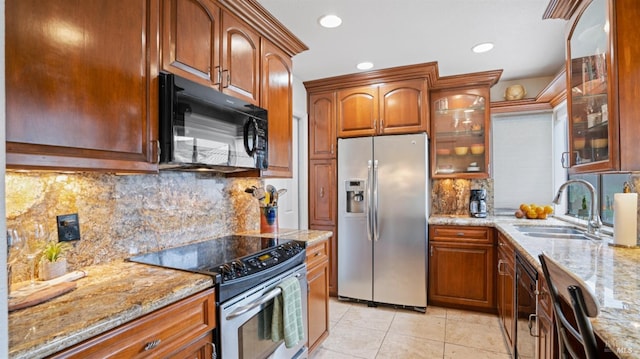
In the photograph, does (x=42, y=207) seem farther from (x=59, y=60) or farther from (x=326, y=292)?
(x=326, y=292)

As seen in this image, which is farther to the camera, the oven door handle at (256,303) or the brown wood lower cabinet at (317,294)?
the brown wood lower cabinet at (317,294)

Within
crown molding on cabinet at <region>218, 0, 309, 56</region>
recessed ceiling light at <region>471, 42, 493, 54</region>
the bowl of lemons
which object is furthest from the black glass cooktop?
the bowl of lemons

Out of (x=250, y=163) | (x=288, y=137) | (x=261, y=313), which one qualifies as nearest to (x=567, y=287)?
(x=261, y=313)

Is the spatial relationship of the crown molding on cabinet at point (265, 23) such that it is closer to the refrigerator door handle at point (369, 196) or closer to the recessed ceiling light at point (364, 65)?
Result: the recessed ceiling light at point (364, 65)

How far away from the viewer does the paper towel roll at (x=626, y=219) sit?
67.4 inches

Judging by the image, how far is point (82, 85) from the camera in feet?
3.68

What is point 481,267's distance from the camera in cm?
297

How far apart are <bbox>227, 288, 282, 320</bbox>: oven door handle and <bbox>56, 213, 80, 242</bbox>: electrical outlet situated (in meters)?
0.76

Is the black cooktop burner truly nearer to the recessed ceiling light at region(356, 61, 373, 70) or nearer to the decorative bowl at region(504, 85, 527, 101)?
the recessed ceiling light at region(356, 61, 373, 70)

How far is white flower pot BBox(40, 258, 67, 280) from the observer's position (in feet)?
3.92

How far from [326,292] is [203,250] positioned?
1.07 m

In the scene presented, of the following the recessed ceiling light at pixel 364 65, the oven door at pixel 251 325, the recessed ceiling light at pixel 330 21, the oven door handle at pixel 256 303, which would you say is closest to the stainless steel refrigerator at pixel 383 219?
the recessed ceiling light at pixel 364 65

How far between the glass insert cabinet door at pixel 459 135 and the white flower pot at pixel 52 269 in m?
3.24

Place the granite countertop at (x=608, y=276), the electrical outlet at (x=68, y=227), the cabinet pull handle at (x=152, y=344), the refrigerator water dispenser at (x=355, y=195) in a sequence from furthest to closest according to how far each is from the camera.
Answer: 1. the refrigerator water dispenser at (x=355, y=195)
2. the electrical outlet at (x=68, y=227)
3. the cabinet pull handle at (x=152, y=344)
4. the granite countertop at (x=608, y=276)
